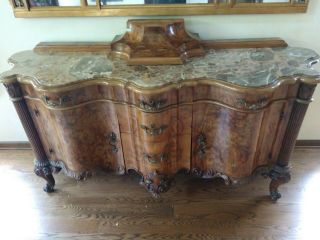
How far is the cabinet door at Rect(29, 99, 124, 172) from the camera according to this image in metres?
1.33

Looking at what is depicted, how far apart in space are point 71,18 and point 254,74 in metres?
1.09

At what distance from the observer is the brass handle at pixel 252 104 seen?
119cm

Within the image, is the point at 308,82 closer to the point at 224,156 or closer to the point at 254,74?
the point at 254,74

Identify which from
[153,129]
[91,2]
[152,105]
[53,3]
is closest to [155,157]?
[153,129]

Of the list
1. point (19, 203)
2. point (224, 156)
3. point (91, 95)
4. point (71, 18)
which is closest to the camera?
point (91, 95)

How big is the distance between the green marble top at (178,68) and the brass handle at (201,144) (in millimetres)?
340

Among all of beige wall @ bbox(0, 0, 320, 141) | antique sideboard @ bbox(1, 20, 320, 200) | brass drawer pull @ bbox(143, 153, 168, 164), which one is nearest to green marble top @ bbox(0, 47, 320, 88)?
antique sideboard @ bbox(1, 20, 320, 200)

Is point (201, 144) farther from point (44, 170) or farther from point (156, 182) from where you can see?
point (44, 170)

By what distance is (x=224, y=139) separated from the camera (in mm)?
1354

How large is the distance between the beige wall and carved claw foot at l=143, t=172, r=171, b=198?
0.87 m

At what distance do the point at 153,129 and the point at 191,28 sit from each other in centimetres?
69

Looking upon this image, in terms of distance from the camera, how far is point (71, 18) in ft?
5.10

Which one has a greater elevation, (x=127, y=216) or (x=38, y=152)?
(x=38, y=152)

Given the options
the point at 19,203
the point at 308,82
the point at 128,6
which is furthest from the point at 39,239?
the point at 308,82
